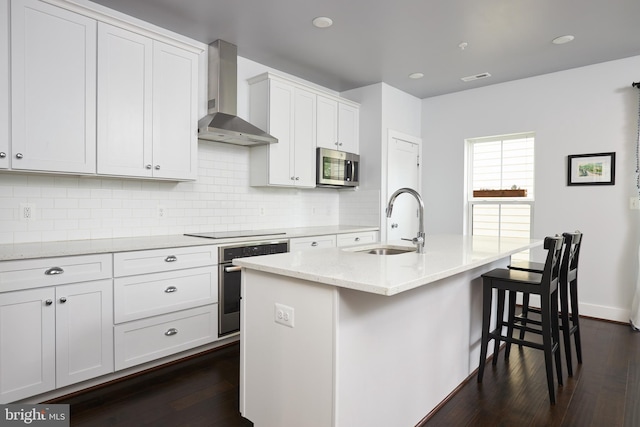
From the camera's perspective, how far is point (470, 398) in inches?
91.0

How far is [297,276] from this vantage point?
1569 millimetres

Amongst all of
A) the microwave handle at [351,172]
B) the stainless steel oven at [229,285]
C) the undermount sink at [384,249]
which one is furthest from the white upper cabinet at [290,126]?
the undermount sink at [384,249]

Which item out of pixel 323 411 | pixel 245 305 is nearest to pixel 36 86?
pixel 245 305

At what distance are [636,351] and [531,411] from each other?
1.64 metres

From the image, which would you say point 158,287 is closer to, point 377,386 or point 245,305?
point 245,305

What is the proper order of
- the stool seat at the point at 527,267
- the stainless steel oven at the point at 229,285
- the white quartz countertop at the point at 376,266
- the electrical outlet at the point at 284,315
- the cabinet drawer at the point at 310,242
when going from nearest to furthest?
the white quartz countertop at the point at 376,266
the electrical outlet at the point at 284,315
the stool seat at the point at 527,267
the stainless steel oven at the point at 229,285
the cabinet drawer at the point at 310,242

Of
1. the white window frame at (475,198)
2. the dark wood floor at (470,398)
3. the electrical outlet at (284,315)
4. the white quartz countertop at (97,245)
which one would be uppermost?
the white window frame at (475,198)

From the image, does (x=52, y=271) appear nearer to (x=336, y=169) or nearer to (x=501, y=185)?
(x=336, y=169)

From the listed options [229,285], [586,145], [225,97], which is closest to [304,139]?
[225,97]

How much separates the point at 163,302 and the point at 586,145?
4449mm

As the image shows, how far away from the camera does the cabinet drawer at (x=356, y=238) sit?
4.19 metres

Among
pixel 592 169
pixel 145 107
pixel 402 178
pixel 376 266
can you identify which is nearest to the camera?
pixel 376 266

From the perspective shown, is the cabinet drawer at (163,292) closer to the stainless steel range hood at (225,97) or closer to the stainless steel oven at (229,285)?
the stainless steel oven at (229,285)

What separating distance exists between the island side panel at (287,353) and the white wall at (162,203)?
64.8 inches
